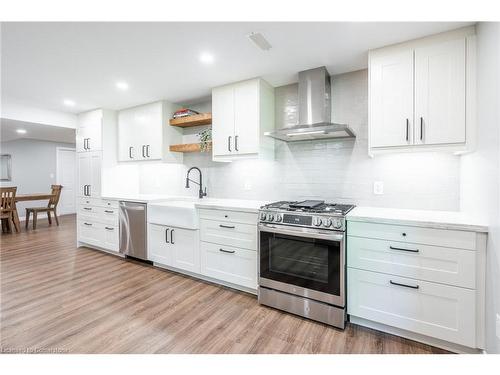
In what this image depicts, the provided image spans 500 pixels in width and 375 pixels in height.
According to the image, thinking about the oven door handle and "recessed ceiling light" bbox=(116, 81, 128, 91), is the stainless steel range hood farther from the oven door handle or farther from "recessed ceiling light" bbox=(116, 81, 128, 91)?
"recessed ceiling light" bbox=(116, 81, 128, 91)

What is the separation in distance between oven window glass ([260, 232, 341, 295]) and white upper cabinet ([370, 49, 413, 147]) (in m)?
1.00

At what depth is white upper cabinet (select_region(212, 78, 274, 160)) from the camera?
2729 mm

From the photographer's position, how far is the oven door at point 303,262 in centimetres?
197

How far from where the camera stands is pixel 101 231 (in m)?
3.93

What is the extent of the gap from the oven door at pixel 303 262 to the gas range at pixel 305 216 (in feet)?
0.16

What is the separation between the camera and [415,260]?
176cm

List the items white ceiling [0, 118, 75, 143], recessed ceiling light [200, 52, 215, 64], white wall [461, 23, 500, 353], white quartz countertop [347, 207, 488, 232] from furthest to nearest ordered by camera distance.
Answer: white ceiling [0, 118, 75, 143]
recessed ceiling light [200, 52, 215, 64]
white quartz countertop [347, 207, 488, 232]
white wall [461, 23, 500, 353]

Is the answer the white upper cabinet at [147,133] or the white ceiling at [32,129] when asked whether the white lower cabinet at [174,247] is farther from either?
the white ceiling at [32,129]

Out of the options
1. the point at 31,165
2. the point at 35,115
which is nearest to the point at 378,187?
the point at 35,115

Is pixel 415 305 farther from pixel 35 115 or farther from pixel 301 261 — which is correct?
pixel 35 115

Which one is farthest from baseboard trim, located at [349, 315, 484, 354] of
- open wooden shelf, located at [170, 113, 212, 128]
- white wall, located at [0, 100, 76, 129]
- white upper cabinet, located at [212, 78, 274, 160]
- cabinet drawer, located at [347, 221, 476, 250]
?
white wall, located at [0, 100, 76, 129]

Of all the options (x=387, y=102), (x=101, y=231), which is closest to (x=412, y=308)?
(x=387, y=102)
